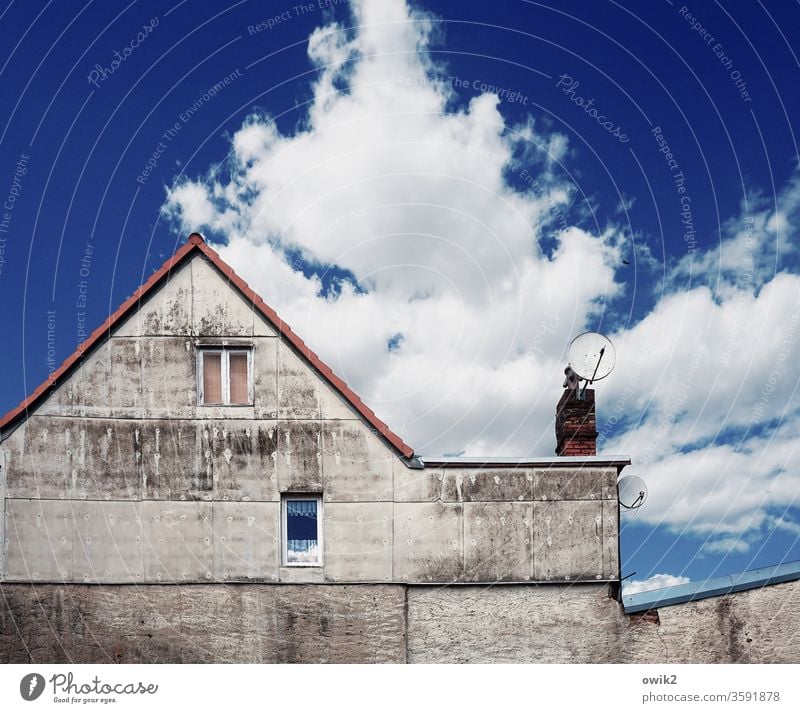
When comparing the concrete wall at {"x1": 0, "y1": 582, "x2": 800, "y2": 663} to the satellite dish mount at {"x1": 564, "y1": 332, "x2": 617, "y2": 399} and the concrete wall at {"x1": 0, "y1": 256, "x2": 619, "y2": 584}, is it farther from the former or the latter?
the satellite dish mount at {"x1": 564, "y1": 332, "x2": 617, "y2": 399}

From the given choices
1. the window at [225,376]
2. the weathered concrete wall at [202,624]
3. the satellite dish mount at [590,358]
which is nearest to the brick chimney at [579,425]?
the satellite dish mount at [590,358]

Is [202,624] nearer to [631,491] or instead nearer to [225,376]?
[225,376]

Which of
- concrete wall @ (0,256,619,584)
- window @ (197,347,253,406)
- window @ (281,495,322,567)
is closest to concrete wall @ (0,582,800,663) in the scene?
concrete wall @ (0,256,619,584)

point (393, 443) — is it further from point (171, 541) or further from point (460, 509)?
point (171, 541)

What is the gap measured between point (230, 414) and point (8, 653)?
18.4ft

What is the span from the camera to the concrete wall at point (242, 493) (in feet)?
55.4

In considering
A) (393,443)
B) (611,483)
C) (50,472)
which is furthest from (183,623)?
(611,483)

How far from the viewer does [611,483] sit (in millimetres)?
17266

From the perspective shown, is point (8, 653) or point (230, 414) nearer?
point (8, 653)

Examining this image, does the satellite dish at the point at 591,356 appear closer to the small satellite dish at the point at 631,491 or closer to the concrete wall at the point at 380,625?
the small satellite dish at the point at 631,491

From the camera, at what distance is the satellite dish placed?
57.9 feet

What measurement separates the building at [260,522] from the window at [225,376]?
4cm

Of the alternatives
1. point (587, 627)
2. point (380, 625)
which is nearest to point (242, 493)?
point (380, 625)

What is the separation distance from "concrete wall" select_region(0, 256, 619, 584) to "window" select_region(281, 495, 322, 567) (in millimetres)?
207
